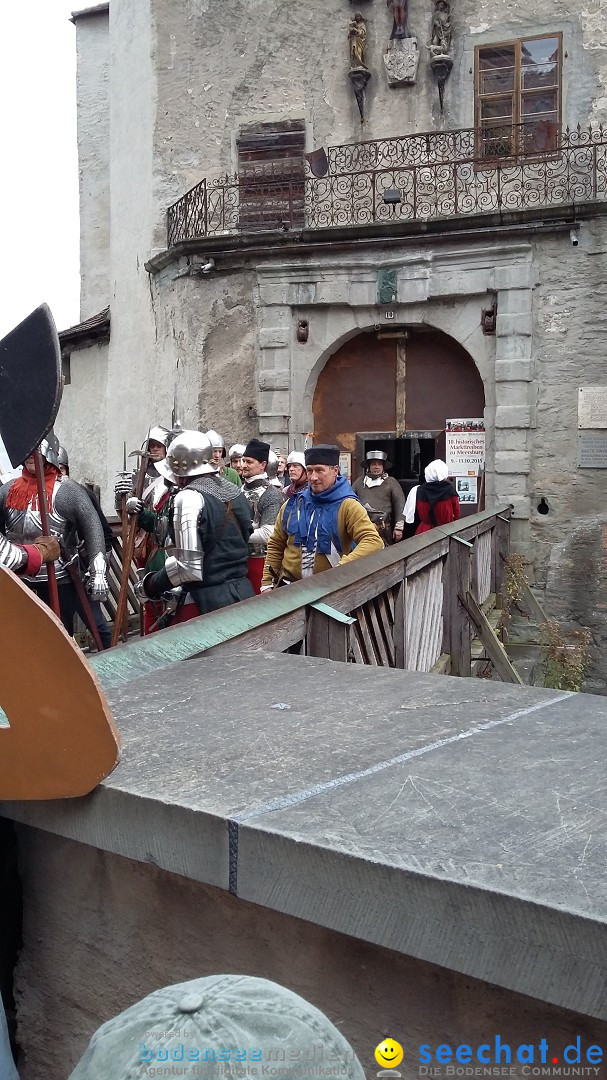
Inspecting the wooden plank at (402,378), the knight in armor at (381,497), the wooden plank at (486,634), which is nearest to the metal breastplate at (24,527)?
the wooden plank at (486,634)

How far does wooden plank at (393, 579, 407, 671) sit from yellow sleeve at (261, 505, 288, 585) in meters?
1.13

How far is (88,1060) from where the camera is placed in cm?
89

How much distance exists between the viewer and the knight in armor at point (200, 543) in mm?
4703

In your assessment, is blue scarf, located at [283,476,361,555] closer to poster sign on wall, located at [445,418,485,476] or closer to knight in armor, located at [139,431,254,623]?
knight in armor, located at [139,431,254,623]

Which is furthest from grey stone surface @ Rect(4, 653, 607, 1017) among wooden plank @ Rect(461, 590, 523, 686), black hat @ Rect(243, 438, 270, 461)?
Answer: black hat @ Rect(243, 438, 270, 461)

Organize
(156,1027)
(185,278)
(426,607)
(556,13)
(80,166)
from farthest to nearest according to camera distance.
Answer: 1. (80,166)
2. (185,278)
3. (556,13)
4. (426,607)
5. (156,1027)

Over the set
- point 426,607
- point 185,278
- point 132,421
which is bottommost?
point 426,607

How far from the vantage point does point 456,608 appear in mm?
6719

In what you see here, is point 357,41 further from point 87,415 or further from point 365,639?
point 365,639

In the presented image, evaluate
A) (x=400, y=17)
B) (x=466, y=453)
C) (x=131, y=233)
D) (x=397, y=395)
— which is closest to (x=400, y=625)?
(x=466, y=453)

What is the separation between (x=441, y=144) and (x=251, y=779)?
39.0ft

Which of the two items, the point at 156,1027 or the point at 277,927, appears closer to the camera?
the point at 156,1027

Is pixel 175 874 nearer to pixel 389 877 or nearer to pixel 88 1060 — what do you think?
pixel 389 877

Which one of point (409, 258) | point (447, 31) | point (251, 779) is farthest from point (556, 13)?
point (251, 779)
